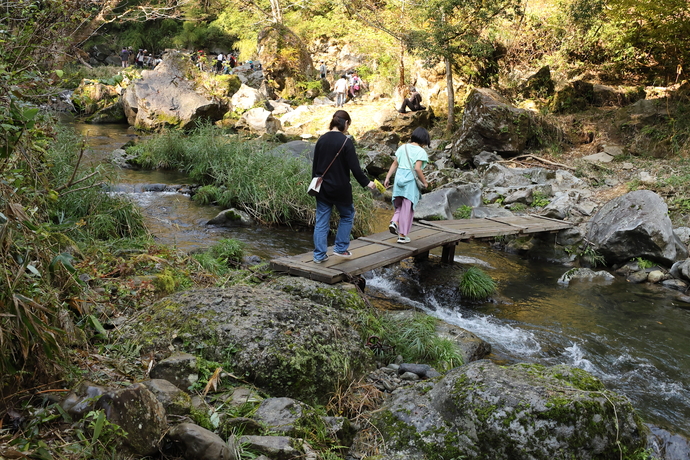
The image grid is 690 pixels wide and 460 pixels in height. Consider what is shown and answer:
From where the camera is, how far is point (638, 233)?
8930 millimetres

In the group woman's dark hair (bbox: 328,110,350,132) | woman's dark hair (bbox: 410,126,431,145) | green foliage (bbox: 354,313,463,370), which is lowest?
green foliage (bbox: 354,313,463,370)

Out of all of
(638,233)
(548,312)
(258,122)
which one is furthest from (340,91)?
(548,312)

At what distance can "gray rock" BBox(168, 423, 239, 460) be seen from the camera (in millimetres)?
2736

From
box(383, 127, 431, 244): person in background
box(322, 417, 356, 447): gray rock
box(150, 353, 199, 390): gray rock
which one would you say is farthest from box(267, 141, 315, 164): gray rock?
box(322, 417, 356, 447): gray rock

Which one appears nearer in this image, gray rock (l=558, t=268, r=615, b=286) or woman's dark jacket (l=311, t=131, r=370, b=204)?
woman's dark jacket (l=311, t=131, r=370, b=204)

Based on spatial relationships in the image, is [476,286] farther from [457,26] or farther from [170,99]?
[170,99]

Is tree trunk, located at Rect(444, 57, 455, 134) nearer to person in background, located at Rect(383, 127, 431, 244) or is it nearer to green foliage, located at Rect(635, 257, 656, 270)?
green foliage, located at Rect(635, 257, 656, 270)

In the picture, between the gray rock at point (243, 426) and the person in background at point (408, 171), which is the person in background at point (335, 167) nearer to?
the person in background at point (408, 171)

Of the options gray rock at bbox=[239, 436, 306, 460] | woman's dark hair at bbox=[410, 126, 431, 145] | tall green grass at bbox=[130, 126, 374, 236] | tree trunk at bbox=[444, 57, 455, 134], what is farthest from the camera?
tree trunk at bbox=[444, 57, 455, 134]

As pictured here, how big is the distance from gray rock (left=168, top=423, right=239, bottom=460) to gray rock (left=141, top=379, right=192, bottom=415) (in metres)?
0.22

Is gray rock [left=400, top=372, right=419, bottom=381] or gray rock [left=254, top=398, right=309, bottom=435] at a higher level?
gray rock [left=254, top=398, right=309, bottom=435]

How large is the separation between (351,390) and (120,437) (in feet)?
6.22

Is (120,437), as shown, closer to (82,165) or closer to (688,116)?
(82,165)

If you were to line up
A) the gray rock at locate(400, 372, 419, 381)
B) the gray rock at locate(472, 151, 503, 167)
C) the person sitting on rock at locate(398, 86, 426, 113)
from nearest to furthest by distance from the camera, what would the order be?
the gray rock at locate(400, 372, 419, 381)
the gray rock at locate(472, 151, 503, 167)
the person sitting on rock at locate(398, 86, 426, 113)
